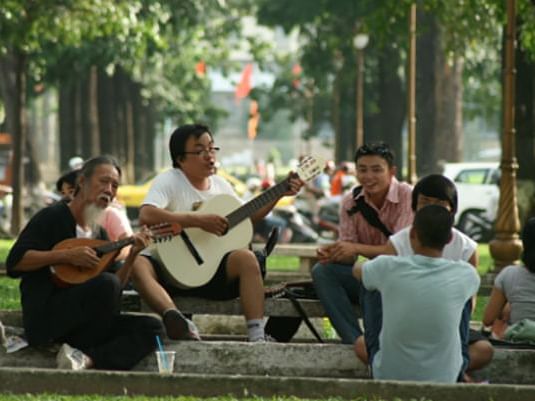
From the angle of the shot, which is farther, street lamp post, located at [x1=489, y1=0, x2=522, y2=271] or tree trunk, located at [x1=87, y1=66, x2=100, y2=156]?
tree trunk, located at [x1=87, y1=66, x2=100, y2=156]

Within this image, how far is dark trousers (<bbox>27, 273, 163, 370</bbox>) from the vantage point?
9891mm

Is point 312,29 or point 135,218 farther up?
point 312,29

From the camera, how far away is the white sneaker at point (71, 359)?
9.80 m

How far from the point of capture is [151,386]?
8.81 metres

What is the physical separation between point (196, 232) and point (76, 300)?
4.12 feet

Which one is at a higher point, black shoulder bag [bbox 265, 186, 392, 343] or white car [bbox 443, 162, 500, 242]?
black shoulder bag [bbox 265, 186, 392, 343]

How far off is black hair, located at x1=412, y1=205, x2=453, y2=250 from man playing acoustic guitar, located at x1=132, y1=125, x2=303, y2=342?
1.78 meters

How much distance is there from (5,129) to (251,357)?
170ft

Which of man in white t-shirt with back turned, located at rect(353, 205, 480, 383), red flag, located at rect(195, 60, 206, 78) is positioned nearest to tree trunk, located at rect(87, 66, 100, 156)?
red flag, located at rect(195, 60, 206, 78)

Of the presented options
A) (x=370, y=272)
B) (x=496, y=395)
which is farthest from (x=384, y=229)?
(x=496, y=395)

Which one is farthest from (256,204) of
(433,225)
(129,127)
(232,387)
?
(129,127)

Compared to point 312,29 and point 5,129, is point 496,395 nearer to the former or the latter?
point 312,29

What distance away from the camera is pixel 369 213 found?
1075 centimetres

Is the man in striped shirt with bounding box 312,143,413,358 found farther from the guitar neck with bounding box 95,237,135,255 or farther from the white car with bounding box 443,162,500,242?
the white car with bounding box 443,162,500,242
